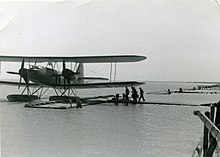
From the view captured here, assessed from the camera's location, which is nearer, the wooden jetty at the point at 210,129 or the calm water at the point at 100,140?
the wooden jetty at the point at 210,129

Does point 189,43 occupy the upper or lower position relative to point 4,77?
upper

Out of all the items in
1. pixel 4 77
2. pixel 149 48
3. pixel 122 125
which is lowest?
pixel 122 125

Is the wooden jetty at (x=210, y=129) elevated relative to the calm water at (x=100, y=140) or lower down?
elevated

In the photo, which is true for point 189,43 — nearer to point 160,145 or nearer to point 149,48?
point 149,48

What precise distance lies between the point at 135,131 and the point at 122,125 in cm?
42

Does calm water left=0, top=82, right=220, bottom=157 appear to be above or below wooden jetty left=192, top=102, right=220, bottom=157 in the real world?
below

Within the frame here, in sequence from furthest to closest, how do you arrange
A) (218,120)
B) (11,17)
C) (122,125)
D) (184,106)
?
(184,106)
(122,125)
(218,120)
(11,17)


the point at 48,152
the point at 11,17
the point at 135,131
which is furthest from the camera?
the point at 135,131

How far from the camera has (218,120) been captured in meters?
1.32

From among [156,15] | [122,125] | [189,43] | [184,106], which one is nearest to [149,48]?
[189,43]

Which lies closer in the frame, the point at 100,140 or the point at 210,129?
the point at 210,129

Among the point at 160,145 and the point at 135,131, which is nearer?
the point at 160,145

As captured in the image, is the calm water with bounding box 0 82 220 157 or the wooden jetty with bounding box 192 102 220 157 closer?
the wooden jetty with bounding box 192 102 220 157

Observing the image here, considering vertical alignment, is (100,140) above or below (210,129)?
below
